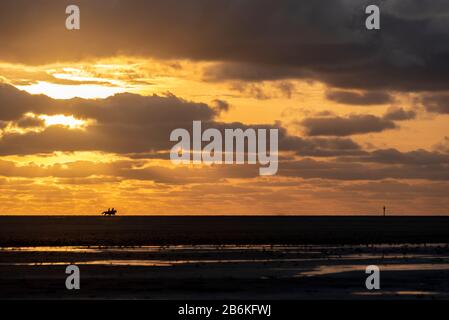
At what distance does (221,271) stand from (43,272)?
603 inches

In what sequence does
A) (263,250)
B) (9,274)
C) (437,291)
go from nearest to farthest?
(437,291)
(9,274)
(263,250)

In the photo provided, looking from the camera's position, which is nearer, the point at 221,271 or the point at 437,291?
the point at 437,291

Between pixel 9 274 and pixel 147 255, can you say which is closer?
pixel 9 274

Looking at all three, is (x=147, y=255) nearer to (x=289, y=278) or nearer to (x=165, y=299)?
(x=289, y=278)
